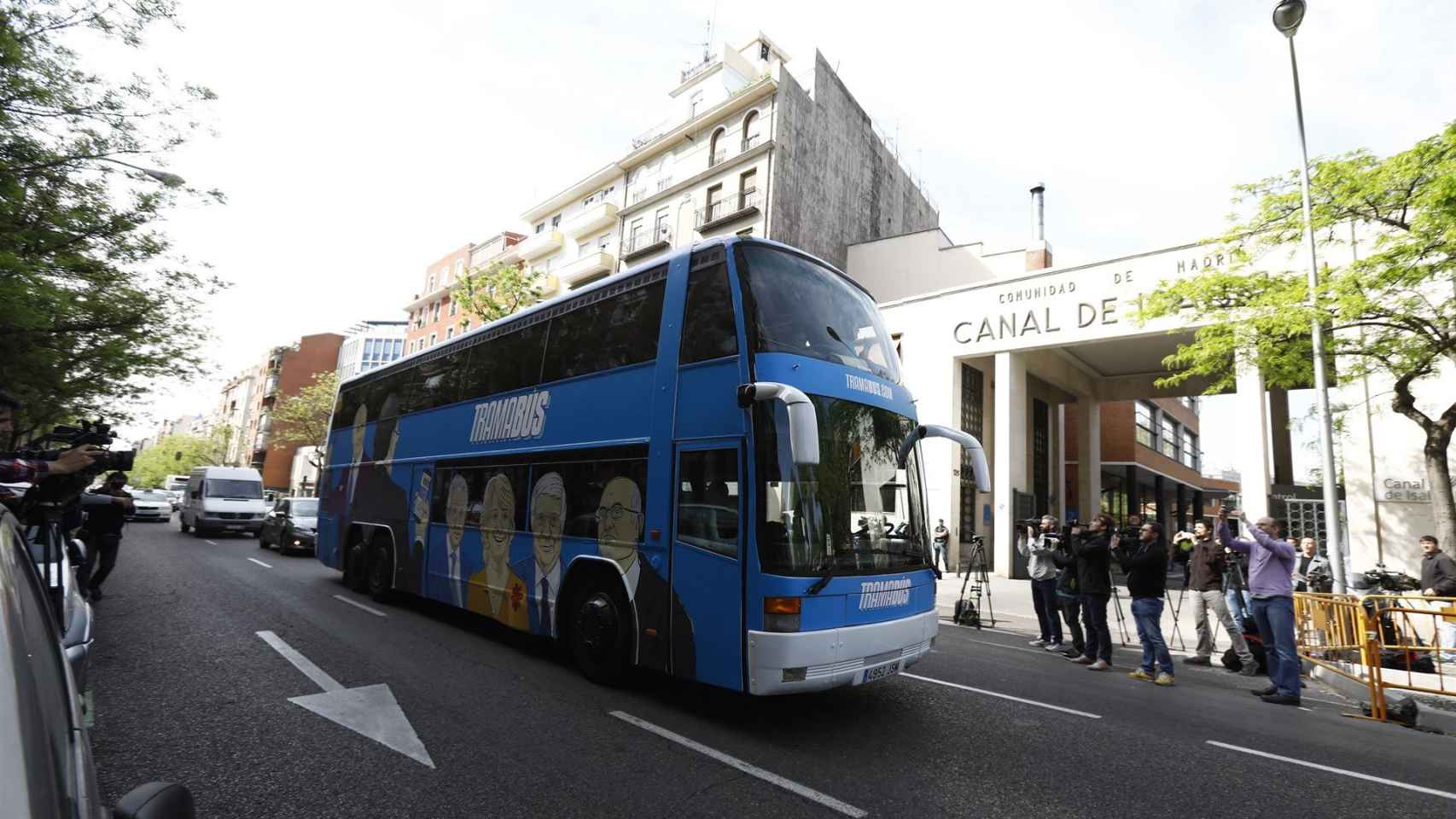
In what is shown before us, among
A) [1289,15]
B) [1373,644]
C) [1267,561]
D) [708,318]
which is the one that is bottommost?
[1373,644]

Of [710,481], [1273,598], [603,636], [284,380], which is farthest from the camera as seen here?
[284,380]

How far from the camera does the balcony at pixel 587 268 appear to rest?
34.3m

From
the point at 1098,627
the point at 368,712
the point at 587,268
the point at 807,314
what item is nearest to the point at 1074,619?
the point at 1098,627

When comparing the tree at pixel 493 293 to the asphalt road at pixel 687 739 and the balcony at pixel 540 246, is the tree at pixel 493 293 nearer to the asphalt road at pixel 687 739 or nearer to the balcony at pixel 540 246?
the balcony at pixel 540 246

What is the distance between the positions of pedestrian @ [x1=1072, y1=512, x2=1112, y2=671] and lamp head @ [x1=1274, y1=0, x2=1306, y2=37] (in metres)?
9.75

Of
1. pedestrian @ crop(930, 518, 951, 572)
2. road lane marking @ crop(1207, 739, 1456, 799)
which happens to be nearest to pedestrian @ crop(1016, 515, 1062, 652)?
road lane marking @ crop(1207, 739, 1456, 799)

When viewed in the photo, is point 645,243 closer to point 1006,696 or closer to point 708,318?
point 708,318

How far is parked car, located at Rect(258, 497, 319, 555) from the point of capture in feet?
57.0

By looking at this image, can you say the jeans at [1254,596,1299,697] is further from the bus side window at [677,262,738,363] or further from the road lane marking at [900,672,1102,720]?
the bus side window at [677,262,738,363]

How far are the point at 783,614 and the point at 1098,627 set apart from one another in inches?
230

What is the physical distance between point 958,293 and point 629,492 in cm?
1892

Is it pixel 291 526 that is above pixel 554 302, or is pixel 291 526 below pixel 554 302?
below

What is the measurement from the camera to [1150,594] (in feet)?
25.6

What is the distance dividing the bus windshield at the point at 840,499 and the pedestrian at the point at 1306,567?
9312mm
